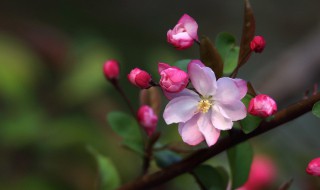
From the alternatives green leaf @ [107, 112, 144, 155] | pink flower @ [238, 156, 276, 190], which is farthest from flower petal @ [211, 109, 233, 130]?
pink flower @ [238, 156, 276, 190]

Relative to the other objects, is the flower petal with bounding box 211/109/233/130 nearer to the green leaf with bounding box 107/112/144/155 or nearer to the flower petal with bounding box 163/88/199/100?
the flower petal with bounding box 163/88/199/100

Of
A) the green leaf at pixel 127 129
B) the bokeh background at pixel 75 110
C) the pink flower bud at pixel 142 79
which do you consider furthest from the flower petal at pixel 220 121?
the bokeh background at pixel 75 110

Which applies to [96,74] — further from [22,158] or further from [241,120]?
[241,120]

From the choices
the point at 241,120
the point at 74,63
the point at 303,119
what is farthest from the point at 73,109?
the point at 241,120

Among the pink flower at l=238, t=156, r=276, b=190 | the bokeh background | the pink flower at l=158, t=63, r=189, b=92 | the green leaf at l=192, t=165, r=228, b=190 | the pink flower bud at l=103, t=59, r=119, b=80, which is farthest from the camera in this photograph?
the bokeh background

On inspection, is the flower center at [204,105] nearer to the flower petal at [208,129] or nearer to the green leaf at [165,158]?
the flower petal at [208,129]

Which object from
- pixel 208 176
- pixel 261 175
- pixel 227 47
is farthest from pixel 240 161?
pixel 261 175
